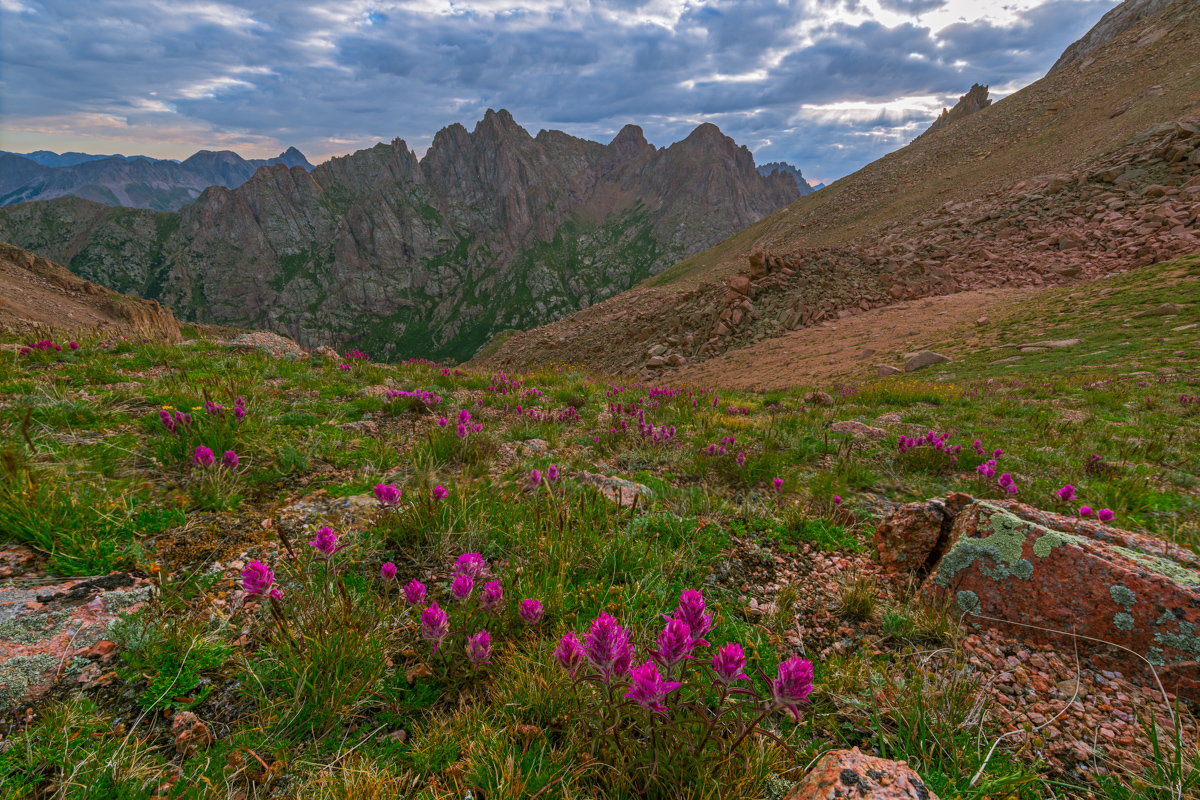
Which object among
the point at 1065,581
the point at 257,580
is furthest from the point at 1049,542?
the point at 257,580

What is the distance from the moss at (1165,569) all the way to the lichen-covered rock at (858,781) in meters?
2.24

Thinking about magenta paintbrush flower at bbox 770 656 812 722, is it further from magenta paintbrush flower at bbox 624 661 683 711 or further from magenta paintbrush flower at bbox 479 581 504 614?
magenta paintbrush flower at bbox 479 581 504 614

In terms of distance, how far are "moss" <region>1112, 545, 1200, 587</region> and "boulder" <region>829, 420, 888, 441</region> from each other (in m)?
4.58

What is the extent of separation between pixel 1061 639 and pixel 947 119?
422ft

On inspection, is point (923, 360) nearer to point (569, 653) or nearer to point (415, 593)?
A: point (569, 653)

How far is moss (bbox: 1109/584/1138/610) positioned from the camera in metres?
2.55

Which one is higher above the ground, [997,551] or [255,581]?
[255,581]

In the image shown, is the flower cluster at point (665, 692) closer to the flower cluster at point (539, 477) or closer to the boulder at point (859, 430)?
the flower cluster at point (539, 477)

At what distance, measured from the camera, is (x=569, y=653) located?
1.86m

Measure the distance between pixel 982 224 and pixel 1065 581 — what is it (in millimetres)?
36443

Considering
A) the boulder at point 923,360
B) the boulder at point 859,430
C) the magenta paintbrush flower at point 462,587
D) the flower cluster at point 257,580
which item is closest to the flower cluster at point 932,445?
the boulder at point 859,430

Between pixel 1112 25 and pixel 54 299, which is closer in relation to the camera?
pixel 54 299

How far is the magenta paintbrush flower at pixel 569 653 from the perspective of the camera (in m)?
1.85

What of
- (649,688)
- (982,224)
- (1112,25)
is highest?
(1112,25)
